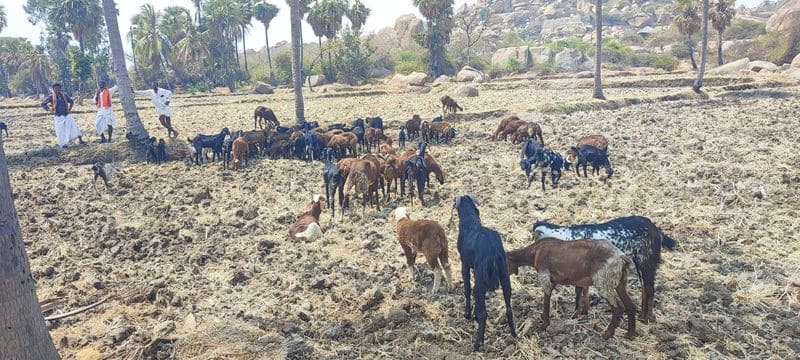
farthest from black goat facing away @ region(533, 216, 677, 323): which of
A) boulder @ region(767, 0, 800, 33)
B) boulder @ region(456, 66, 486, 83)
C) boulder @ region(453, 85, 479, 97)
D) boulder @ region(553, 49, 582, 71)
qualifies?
boulder @ region(767, 0, 800, 33)

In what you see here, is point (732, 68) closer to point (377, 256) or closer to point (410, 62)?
point (410, 62)

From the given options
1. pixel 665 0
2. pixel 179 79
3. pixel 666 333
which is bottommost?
pixel 666 333

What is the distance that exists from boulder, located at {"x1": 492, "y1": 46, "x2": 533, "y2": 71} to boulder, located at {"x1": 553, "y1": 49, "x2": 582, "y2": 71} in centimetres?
270

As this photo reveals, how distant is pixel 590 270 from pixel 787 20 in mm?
52835

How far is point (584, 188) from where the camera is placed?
1132 centimetres

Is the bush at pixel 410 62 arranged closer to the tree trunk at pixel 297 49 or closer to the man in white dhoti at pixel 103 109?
the tree trunk at pixel 297 49

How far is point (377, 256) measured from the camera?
8.16 meters

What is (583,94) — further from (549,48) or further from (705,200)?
(549,48)

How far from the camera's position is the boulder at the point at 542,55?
53522 millimetres

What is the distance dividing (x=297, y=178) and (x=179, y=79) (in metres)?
46.9

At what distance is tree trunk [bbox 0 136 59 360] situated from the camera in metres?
3.86

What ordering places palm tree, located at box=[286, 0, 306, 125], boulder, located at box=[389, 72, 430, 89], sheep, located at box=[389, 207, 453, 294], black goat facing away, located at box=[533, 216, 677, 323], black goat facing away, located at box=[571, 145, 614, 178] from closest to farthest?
black goat facing away, located at box=[533, 216, 677, 323], sheep, located at box=[389, 207, 453, 294], black goat facing away, located at box=[571, 145, 614, 178], palm tree, located at box=[286, 0, 306, 125], boulder, located at box=[389, 72, 430, 89]

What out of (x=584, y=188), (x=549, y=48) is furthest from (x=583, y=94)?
(x=549, y=48)

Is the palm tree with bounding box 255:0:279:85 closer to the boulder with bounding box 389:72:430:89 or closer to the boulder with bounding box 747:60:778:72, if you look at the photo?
the boulder with bounding box 389:72:430:89
